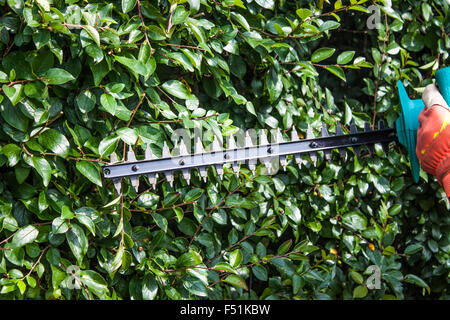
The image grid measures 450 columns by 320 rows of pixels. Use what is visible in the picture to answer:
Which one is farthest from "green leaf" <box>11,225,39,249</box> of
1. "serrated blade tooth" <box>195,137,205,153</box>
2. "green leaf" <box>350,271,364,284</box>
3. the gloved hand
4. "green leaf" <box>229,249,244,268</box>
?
"green leaf" <box>350,271,364,284</box>

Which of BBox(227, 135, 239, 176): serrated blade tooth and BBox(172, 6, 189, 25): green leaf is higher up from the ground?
BBox(172, 6, 189, 25): green leaf

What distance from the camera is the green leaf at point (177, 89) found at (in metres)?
1.65

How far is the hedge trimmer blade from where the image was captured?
57.6 inches

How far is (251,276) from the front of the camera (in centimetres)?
209

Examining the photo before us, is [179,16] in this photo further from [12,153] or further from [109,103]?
[12,153]

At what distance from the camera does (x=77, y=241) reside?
1546 mm

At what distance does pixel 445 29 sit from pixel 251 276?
1.33 meters

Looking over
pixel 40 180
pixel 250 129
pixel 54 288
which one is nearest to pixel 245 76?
pixel 250 129

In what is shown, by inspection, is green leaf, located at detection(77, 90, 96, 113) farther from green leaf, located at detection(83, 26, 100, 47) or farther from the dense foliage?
green leaf, located at detection(83, 26, 100, 47)

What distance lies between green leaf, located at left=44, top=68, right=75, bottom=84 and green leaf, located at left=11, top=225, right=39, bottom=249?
0.45 meters

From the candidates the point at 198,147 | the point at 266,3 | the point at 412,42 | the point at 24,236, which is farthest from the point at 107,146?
the point at 412,42

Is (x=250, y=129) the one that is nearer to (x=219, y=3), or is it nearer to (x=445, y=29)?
(x=219, y=3)

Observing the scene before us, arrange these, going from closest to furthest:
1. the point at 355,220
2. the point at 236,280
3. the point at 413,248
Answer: the point at 236,280 < the point at 355,220 < the point at 413,248

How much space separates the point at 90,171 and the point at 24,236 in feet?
0.93
